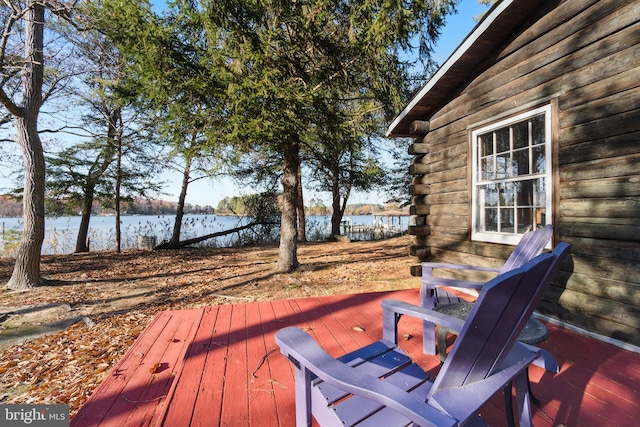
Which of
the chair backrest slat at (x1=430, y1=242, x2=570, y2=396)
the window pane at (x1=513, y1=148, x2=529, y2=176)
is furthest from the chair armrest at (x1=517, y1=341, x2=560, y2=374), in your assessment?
the window pane at (x1=513, y1=148, x2=529, y2=176)

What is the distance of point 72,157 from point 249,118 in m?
9.31

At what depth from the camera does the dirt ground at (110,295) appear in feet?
9.45

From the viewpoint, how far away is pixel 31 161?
245 inches

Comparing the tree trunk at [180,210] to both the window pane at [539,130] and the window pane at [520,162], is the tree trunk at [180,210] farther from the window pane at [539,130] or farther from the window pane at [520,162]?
the window pane at [539,130]

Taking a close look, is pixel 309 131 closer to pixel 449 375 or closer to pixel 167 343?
pixel 167 343

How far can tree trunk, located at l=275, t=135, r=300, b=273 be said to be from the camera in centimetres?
689

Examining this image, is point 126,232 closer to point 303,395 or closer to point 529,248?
point 303,395

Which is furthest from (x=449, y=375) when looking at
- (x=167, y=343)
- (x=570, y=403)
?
(x=167, y=343)

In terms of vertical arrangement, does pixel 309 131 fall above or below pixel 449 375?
above

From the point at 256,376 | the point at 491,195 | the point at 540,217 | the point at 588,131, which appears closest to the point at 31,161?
the point at 256,376

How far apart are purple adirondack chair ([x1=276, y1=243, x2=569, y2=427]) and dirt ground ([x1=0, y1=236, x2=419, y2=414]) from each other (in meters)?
2.33

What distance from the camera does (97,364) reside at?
9.84 ft

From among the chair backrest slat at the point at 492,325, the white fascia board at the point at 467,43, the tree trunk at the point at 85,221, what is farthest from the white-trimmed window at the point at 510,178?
the tree trunk at the point at 85,221

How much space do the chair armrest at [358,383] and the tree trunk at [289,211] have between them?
18.6ft
